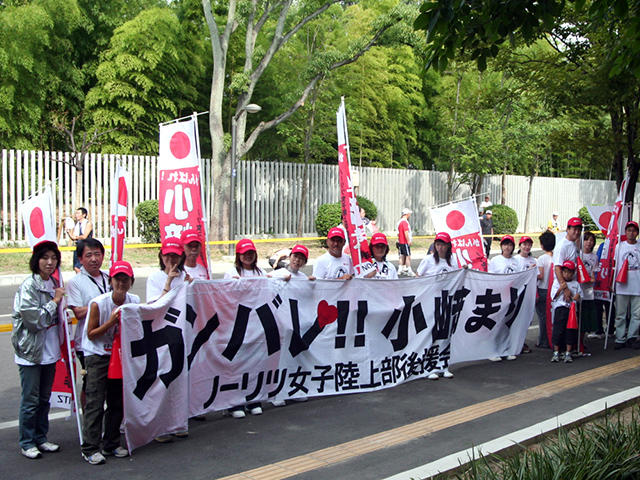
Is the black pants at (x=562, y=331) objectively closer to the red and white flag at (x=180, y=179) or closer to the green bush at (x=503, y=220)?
the red and white flag at (x=180, y=179)

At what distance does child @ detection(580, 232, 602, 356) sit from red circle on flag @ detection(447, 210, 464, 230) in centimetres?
196

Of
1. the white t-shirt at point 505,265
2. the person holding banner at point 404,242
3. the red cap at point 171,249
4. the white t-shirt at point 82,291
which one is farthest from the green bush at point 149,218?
the white t-shirt at point 82,291

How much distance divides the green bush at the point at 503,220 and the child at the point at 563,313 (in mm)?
21455

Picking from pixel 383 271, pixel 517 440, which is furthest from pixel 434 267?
pixel 517 440

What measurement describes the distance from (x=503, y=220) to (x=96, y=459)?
2715cm

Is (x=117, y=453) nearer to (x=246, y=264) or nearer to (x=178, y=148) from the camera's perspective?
(x=246, y=264)

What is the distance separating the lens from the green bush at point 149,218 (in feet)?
70.2

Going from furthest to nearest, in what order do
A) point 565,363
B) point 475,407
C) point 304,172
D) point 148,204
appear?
point 304,172 → point 148,204 → point 565,363 → point 475,407

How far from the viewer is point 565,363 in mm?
9062

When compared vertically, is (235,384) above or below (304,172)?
below

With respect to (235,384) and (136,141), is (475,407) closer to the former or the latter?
(235,384)

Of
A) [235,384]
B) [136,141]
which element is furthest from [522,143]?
[235,384]

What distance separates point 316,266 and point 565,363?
11.9 ft

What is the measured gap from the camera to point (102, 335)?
5.48m
